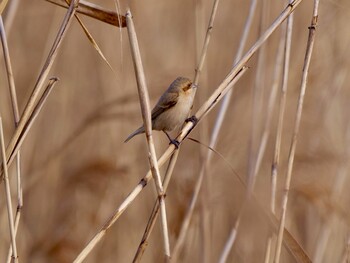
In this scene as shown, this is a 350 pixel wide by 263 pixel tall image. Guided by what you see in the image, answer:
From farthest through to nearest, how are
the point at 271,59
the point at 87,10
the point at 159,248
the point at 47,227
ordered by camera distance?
the point at 271,59
the point at 47,227
the point at 159,248
the point at 87,10

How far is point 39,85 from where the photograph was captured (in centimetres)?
159

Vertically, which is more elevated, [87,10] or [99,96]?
[87,10]

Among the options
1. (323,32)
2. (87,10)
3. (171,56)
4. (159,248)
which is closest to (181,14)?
(171,56)

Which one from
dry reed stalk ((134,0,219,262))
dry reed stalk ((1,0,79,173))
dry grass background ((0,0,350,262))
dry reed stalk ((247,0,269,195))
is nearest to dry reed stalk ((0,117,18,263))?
dry reed stalk ((1,0,79,173))

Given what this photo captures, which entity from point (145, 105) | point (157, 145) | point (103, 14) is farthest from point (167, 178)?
point (157, 145)

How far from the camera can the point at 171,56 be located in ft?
11.4

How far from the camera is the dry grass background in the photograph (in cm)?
283

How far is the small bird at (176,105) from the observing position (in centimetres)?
235

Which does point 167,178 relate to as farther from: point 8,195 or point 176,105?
point 176,105

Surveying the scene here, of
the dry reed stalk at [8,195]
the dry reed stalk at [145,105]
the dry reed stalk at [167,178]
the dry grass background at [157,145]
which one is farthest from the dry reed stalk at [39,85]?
the dry grass background at [157,145]

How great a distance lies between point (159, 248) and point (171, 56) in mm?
1148

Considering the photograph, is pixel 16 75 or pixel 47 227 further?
pixel 16 75

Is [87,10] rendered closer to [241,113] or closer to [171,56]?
[241,113]

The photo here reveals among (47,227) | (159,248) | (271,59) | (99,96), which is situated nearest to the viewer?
(159,248)
